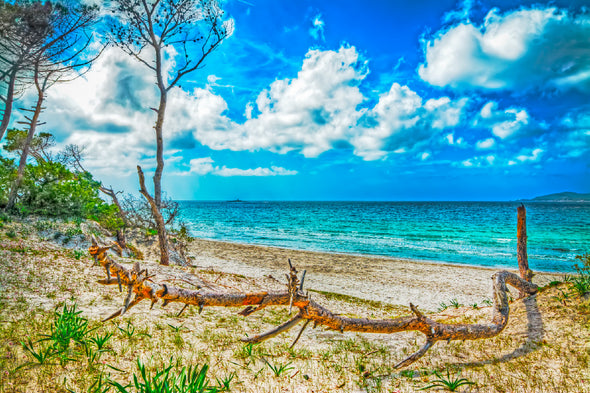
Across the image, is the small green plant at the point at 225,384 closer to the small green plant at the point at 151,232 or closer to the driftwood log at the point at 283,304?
the driftwood log at the point at 283,304

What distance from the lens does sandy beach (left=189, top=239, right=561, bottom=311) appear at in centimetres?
1339

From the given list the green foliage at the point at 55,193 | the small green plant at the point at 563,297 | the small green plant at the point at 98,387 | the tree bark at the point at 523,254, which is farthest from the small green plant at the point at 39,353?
the green foliage at the point at 55,193

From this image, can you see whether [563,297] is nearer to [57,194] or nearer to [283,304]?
[283,304]

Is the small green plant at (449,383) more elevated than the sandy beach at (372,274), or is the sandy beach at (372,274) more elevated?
the small green plant at (449,383)

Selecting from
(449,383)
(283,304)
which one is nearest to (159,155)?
(283,304)

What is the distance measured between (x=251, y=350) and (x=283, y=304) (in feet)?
3.91

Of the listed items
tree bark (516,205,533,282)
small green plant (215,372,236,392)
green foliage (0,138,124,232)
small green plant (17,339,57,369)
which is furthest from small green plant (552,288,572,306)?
green foliage (0,138,124,232)

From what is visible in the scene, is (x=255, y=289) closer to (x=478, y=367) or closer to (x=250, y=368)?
(x=250, y=368)

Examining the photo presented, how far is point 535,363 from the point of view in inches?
182

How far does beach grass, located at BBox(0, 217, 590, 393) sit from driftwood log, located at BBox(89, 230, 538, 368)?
0.30m

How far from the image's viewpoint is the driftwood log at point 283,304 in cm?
374

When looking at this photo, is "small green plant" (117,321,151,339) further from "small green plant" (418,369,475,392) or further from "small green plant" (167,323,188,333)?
"small green plant" (418,369,475,392)

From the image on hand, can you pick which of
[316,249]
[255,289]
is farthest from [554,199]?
[255,289]

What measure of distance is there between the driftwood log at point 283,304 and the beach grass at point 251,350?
0.99 ft
